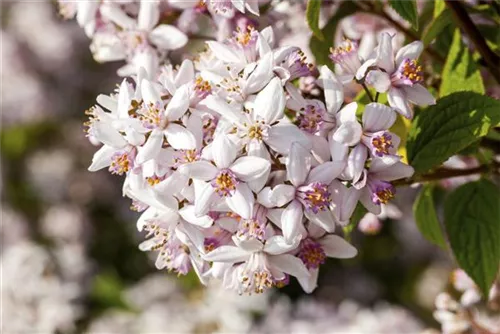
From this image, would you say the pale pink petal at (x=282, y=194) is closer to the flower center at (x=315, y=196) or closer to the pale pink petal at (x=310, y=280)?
the flower center at (x=315, y=196)

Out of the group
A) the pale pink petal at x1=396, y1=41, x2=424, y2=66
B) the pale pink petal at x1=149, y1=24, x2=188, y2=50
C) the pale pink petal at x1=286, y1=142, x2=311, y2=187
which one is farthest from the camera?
the pale pink petal at x1=149, y1=24, x2=188, y2=50

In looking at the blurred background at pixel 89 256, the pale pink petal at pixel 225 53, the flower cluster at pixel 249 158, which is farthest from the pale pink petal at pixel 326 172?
the blurred background at pixel 89 256

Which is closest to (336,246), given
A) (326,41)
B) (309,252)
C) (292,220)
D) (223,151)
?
(309,252)

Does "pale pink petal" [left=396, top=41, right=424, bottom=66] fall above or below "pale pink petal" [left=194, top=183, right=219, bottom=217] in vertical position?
above

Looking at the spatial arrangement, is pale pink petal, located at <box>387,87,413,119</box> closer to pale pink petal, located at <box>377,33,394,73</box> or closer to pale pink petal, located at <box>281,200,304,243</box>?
pale pink petal, located at <box>377,33,394,73</box>

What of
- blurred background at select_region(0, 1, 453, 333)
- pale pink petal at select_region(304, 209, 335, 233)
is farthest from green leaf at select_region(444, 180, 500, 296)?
blurred background at select_region(0, 1, 453, 333)

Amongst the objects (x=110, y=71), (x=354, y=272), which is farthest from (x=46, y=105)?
(x=354, y=272)

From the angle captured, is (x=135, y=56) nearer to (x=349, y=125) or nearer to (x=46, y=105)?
(x=349, y=125)
